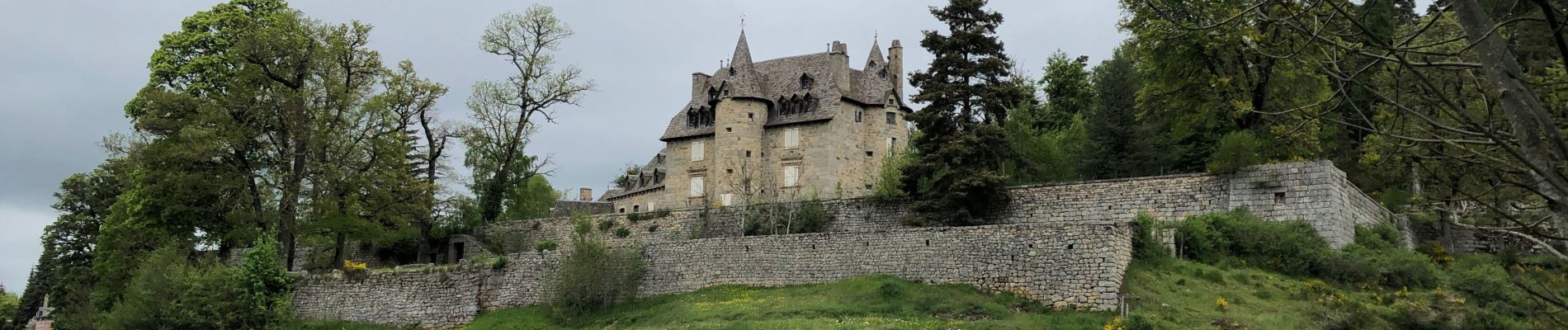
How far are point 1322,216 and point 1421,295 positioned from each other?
215 inches

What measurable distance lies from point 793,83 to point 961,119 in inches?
516

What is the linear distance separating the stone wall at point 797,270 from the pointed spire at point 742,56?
1469 centimetres

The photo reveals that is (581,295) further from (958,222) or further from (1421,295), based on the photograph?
(1421,295)

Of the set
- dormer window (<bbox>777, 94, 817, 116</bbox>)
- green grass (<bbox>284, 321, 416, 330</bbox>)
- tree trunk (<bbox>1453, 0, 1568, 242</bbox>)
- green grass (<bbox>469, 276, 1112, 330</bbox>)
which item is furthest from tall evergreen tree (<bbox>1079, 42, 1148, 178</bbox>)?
tree trunk (<bbox>1453, 0, 1568, 242</bbox>)

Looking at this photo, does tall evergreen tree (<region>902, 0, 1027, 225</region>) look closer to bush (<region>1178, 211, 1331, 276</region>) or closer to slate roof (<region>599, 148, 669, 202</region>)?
bush (<region>1178, 211, 1331, 276</region>)

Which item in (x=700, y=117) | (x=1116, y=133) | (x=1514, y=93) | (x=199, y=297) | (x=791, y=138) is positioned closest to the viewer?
(x=1514, y=93)

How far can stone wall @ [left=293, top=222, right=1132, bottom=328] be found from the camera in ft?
87.3

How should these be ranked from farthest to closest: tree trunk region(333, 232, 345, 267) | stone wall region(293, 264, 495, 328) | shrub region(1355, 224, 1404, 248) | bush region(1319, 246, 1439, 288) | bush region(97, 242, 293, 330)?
tree trunk region(333, 232, 345, 267) < stone wall region(293, 264, 495, 328) < bush region(97, 242, 293, 330) < shrub region(1355, 224, 1404, 248) < bush region(1319, 246, 1439, 288)

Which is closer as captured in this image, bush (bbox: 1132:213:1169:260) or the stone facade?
the stone facade

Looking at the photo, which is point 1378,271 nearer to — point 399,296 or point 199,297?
point 399,296

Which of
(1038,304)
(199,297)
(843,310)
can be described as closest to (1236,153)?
(1038,304)

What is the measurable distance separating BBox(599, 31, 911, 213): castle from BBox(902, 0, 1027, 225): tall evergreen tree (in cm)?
885

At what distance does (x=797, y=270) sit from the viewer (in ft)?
104

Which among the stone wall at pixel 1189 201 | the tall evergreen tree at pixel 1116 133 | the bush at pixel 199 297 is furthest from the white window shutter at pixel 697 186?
the bush at pixel 199 297
